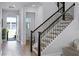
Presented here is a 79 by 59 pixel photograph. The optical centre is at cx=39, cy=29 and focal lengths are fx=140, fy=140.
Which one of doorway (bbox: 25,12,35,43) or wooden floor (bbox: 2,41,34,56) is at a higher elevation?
doorway (bbox: 25,12,35,43)

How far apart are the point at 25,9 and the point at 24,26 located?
0.73 feet

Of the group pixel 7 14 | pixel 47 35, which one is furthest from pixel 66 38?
pixel 7 14

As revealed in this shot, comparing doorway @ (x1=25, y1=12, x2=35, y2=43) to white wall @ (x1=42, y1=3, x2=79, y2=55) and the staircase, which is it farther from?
white wall @ (x1=42, y1=3, x2=79, y2=55)

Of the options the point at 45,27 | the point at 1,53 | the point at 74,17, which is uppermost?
the point at 74,17

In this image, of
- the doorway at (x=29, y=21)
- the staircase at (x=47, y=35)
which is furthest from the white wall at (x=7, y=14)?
the staircase at (x=47, y=35)

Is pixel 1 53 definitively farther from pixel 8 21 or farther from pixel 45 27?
pixel 45 27

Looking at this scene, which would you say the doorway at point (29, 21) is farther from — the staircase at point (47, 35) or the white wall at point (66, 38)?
the white wall at point (66, 38)

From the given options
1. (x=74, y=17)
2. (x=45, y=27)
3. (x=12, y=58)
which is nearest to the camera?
(x=12, y=58)

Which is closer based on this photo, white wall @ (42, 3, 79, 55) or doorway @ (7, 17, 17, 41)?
doorway @ (7, 17, 17, 41)

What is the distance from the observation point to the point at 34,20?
180 cm

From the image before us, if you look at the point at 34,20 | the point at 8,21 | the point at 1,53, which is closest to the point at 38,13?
the point at 34,20

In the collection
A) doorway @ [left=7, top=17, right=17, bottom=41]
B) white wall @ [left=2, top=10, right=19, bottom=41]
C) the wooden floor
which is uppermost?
white wall @ [left=2, top=10, right=19, bottom=41]

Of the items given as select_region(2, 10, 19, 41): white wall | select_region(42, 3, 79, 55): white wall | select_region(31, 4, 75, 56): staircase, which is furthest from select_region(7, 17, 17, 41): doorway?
select_region(42, 3, 79, 55): white wall

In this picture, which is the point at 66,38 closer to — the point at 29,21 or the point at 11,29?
the point at 29,21
